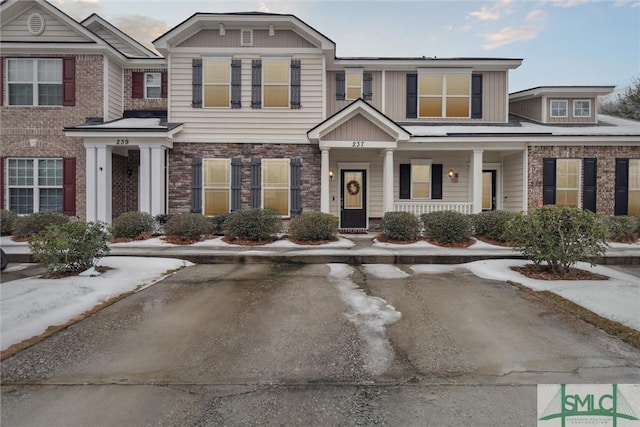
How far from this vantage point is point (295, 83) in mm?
13242

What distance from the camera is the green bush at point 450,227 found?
34.1 ft

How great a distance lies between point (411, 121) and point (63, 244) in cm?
1211

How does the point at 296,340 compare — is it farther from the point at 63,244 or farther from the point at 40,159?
the point at 40,159

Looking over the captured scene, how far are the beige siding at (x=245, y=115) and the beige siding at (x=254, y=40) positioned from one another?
0.47 meters

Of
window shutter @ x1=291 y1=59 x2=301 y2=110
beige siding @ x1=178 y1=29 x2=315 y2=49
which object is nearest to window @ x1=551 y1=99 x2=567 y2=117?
beige siding @ x1=178 y1=29 x2=315 y2=49

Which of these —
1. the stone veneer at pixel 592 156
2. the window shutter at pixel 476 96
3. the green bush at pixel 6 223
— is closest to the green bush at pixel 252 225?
the green bush at pixel 6 223

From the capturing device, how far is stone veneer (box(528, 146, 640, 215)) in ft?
42.5

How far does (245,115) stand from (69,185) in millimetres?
6472

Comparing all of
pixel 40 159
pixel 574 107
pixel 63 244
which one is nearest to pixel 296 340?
pixel 63 244

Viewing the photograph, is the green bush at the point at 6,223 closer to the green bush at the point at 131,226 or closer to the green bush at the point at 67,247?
the green bush at the point at 131,226

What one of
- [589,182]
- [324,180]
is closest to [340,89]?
[324,180]

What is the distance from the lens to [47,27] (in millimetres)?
13172

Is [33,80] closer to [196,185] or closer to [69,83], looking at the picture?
[69,83]

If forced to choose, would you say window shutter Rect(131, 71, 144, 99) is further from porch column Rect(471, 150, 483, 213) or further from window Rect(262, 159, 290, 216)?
porch column Rect(471, 150, 483, 213)
